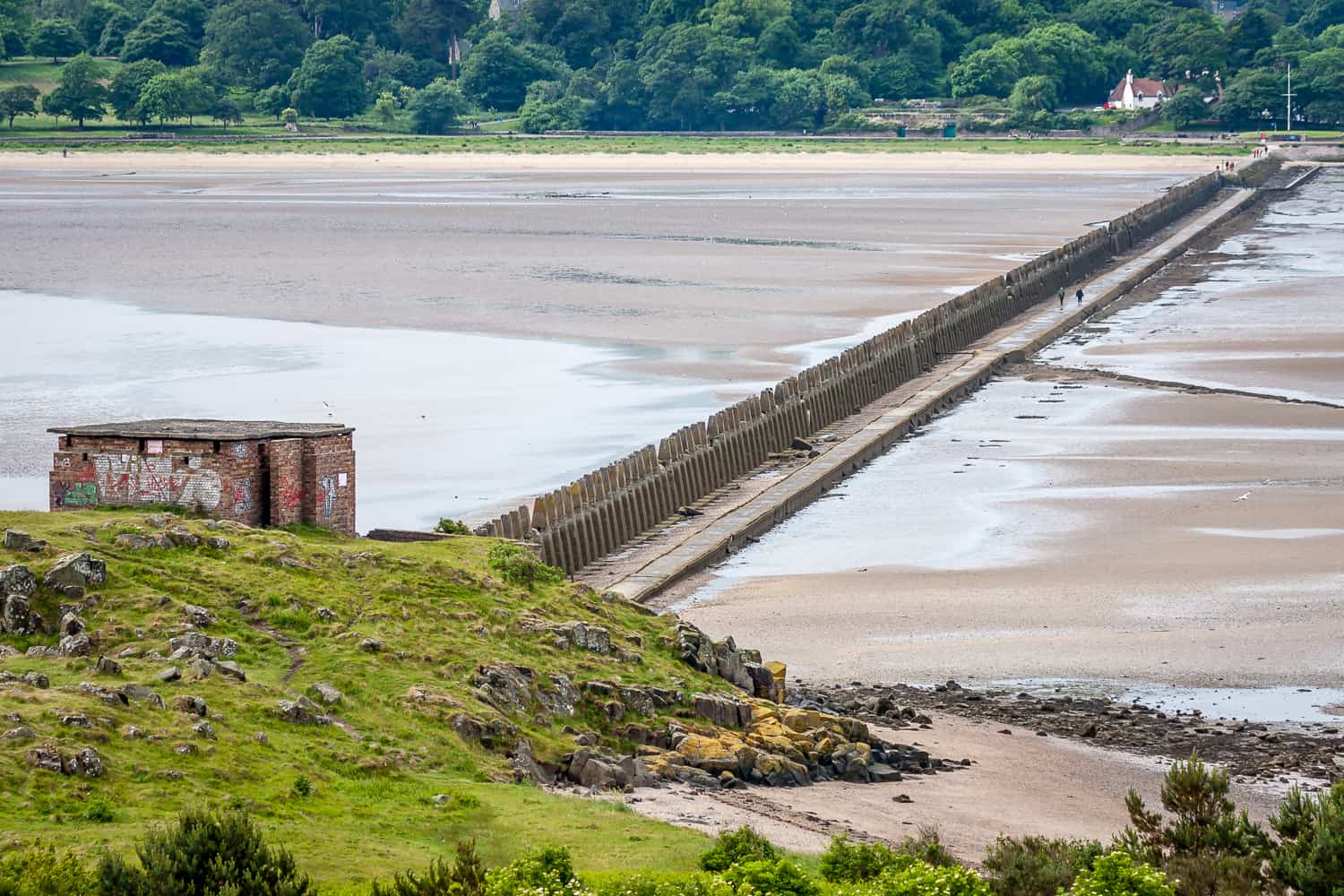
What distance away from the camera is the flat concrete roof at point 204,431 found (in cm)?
2530

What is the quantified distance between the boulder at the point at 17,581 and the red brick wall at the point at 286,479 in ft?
17.4

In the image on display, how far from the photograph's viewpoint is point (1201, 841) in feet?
56.6

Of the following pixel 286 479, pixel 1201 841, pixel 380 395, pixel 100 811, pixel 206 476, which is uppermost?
pixel 206 476

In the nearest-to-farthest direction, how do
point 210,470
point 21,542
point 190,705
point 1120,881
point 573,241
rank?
point 1120,881 < point 190,705 < point 21,542 < point 210,470 < point 573,241

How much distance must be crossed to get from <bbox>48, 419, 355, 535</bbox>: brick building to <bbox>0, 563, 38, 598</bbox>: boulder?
4.78 m

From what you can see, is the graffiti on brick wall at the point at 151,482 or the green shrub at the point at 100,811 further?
the graffiti on brick wall at the point at 151,482

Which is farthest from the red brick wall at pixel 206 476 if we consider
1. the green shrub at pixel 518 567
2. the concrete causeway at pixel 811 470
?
the concrete causeway at pixel 811 470

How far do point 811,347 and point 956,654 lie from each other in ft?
102

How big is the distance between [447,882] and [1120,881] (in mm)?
4766

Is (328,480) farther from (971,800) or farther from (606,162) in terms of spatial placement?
(606,162)

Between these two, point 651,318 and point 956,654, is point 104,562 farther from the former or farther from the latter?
point 651,318

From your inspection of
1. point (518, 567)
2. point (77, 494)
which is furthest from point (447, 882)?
point (77, 494)

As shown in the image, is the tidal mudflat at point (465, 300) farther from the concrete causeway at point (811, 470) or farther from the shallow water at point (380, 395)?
the concrete causeway at point (811, 470)

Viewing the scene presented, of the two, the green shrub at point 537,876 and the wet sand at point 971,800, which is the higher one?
the green shrub at point 537,876
